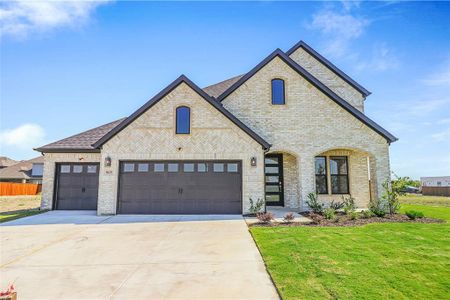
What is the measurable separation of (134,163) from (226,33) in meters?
7.45

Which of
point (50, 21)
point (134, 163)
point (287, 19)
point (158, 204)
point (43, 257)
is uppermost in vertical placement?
point (287, 19)

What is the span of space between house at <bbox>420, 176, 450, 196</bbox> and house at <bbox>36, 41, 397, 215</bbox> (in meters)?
27.5

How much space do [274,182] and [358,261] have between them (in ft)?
30.7

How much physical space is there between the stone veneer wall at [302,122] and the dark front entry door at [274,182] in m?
1.60

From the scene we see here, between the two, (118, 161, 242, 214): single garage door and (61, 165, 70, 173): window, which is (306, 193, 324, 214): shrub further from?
(61, 165, 70, 173): window

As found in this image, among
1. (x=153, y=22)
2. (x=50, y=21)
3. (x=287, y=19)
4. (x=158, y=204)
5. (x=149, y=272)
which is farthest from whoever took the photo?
(x=158, y=204)

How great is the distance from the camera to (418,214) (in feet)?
35.8

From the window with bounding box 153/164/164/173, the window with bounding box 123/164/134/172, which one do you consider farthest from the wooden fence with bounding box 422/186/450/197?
the window with bounding box 123/164/134/172

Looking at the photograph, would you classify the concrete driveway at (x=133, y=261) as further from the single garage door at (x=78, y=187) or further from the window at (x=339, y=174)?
the window at (x=339, y=174)

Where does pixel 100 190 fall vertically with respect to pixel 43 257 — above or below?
above

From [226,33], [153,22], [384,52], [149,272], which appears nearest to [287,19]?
[226,33]

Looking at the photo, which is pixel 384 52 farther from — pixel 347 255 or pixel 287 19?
pixel 347 255

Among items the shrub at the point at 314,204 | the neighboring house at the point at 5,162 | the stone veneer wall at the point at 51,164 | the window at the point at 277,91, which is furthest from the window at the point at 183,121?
the neighboring house at the point at 5,162

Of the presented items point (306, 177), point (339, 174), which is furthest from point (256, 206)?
point (339, 174)
